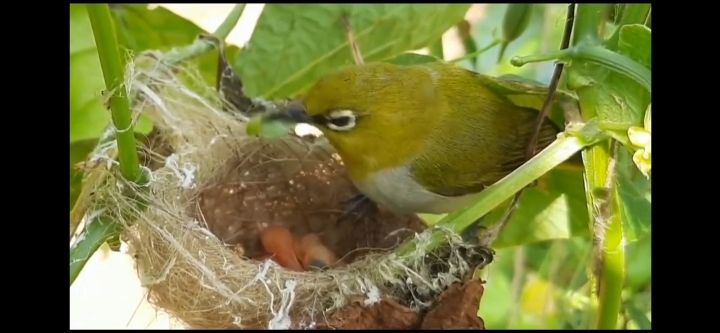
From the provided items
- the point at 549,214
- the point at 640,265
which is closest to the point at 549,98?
the point at 549,214

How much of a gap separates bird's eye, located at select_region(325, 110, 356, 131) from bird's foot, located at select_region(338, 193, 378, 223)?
0.84ft

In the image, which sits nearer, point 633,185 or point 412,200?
point 633,185

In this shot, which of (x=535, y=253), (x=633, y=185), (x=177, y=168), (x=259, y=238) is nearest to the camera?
(x=633, y=185)

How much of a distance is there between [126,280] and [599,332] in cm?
130

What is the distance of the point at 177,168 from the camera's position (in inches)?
46.8

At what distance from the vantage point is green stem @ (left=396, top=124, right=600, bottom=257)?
0.85m

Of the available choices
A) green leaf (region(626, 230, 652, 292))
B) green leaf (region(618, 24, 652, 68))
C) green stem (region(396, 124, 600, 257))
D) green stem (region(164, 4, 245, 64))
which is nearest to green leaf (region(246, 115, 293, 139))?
green stem (region(164, 4, 245, 64))

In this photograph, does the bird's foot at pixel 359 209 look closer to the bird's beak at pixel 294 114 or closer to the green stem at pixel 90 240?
the bird's beak at pixel 294 114

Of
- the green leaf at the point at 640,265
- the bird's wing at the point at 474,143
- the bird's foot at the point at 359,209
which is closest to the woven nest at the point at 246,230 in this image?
the bird's foot at the point at 359,209

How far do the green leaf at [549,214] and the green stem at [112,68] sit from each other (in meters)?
0.54

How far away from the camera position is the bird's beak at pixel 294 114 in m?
1.14

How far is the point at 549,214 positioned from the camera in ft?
4.03
